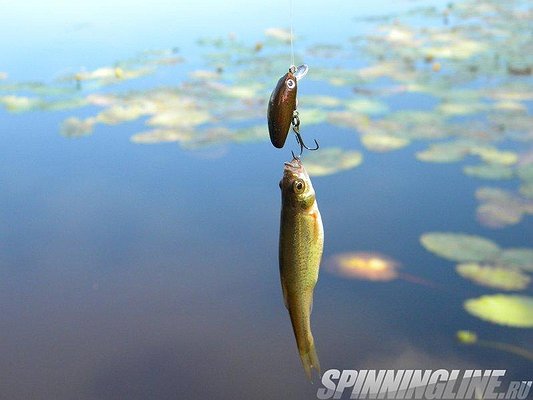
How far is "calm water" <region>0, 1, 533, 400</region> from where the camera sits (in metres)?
2.23

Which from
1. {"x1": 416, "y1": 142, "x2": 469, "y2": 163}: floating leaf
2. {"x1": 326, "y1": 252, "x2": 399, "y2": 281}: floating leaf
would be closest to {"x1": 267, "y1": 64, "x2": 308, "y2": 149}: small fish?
{"x1": 326, "y1": 252, "x2": 399, "y2": 281}: floating leaf

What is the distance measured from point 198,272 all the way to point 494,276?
122 cm

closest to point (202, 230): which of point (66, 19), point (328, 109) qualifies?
point (328, 109)

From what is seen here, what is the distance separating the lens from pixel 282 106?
99 centimetres

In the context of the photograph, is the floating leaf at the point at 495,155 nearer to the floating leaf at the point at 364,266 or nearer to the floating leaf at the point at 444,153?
the floating leaf at the point at 444,153

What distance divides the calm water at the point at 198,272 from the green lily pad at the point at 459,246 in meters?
0.05

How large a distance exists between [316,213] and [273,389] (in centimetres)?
126

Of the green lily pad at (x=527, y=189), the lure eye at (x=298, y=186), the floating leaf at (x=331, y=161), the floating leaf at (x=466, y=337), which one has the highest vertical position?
the lure eye at (x=298, y=186)

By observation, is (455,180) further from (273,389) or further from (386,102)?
A: (273,389)

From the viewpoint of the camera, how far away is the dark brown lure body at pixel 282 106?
993 mm

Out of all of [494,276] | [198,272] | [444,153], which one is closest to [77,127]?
[198,272]

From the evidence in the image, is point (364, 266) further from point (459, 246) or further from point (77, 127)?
point (77, 127)

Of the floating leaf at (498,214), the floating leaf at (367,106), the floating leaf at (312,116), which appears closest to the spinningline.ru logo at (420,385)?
the floating leaf at (498,214)

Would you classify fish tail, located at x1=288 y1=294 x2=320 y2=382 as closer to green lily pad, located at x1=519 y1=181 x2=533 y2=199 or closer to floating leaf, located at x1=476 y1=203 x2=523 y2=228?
floating leaf, located at x1=476 y1=203 x2=523 y2=228
